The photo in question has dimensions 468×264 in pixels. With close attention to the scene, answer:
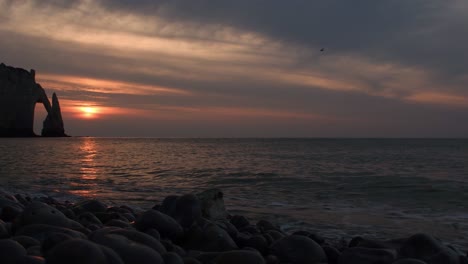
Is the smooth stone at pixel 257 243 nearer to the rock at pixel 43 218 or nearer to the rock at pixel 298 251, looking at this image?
the rock at pixel 298 251

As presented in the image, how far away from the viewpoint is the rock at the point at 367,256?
562 cm

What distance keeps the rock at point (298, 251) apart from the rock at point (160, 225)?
1.42 m

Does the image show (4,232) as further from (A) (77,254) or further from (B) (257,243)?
(B) (257,243)

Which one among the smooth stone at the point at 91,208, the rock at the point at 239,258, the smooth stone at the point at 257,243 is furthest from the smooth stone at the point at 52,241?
the smooth stone at the point at 91,208

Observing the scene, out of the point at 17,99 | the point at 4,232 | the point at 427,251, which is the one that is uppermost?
the point at 17,99

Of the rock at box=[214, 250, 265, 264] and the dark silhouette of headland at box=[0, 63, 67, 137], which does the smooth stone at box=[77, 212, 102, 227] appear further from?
the dark silhouette of headland at box=[0, 63, 67, 137]

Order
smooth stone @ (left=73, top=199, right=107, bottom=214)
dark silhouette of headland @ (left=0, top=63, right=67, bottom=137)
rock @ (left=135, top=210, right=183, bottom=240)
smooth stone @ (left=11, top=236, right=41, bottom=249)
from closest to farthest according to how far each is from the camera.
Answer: smooth stone @ (left=11, top=236, right=41, bottom=249) < rock @ (left=135, top=210, right=183, bottom=240) < smooth stone @ (left=73, top=199, right=107, bottom=214) < dark silhouette of headland @ (left=0, top=63, right=67, bottom=137)

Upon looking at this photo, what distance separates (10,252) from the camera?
12.3ft

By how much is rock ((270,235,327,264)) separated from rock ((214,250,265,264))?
2.90 ft

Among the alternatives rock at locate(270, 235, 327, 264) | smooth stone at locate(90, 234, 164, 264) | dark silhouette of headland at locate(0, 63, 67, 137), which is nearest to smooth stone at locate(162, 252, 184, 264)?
smooth stone at locate(90, 234, 164, 264)

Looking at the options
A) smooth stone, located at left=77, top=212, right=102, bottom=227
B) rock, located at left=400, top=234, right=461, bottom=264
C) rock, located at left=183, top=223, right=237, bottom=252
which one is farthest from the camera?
smooth stone, located at left=77, top=212, right=102, bottom=227

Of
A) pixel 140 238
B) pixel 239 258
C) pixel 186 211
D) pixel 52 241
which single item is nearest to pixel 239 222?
pixel 186 211

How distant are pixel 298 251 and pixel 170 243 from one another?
158 cm

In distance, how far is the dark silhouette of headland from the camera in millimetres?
93062
